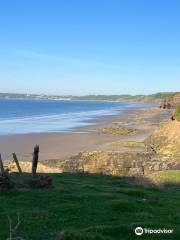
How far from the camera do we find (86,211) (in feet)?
61.6

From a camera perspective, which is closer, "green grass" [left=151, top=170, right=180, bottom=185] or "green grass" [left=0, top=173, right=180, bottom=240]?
"green grass" [left=0, top=173, right=180, bottom=240]

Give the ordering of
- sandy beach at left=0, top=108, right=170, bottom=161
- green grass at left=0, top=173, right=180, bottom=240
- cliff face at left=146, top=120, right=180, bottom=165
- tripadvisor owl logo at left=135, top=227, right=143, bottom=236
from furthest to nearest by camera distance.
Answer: sandy beach at left=0, top=108, right=170, bottom=161
cliff face at left=146, top=120, right=180, bottom=165
green grass at left=0, top=173, right=180, bottom=240
tripadvisor owl logo at left=135, top=227, right=143, bottom=236

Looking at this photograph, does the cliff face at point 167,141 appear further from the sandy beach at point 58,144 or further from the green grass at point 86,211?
the green grass at point 86,211

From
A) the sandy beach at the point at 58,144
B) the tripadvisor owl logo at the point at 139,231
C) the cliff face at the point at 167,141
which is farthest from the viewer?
the sandy beach at the point at 58,144

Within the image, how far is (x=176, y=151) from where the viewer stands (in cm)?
4453

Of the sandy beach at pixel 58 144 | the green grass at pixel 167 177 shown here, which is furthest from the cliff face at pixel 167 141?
the green grass at pixel 167 177

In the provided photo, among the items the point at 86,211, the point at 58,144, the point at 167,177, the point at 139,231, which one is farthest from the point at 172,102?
the point at 139,231

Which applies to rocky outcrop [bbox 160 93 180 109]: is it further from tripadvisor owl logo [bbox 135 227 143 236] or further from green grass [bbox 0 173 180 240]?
tripadvisor owl logo [bbox 135 227 143 236]

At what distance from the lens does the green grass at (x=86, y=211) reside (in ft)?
49.8

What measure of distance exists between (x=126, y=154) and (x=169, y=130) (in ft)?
53.7

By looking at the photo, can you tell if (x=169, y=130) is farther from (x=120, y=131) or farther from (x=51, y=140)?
(x=120, y=131)

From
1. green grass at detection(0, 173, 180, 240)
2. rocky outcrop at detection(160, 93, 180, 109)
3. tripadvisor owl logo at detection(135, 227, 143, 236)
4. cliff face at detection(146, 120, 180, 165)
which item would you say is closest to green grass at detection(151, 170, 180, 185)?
green grass at detection(0, 173, 180, 240)

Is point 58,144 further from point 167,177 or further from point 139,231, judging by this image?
point 139,231

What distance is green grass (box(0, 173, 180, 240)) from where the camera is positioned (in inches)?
597
